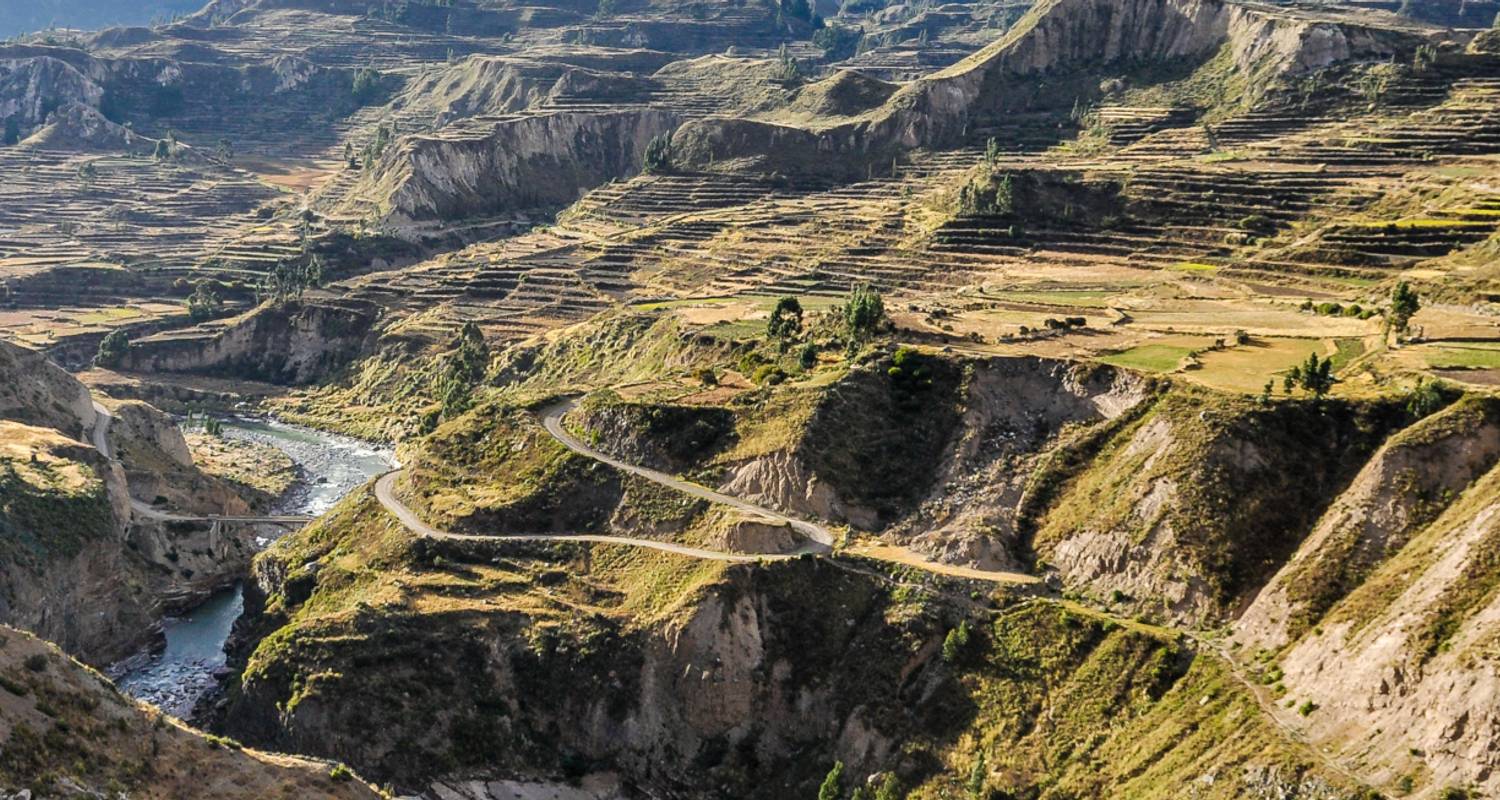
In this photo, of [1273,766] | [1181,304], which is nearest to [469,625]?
[1273,766]

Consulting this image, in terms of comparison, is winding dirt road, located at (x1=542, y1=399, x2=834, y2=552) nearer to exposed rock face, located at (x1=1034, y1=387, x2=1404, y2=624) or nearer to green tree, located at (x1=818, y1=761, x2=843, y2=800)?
exposed rock face, located at (x1=1034, y1=387, x2=1404, y2=624)

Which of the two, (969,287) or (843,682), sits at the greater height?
(969,287)

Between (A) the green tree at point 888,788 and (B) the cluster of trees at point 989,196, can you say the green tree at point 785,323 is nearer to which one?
(B) the cluster of trees at point 989,196

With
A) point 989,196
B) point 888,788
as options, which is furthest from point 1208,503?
point 989,196

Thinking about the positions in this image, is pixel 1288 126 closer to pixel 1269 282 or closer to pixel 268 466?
pixel 1269 282

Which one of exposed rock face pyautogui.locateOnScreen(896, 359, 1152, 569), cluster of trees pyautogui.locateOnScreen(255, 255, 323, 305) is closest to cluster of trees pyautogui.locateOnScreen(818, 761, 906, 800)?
exposed rock face pyautogui.locateOnScreen(896, 359, 1152, 569)

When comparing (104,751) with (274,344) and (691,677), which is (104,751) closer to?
(691,677)

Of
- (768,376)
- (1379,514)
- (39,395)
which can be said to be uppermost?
(1379,514)
